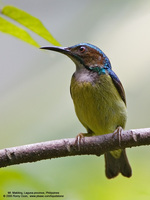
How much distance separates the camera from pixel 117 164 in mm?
4895

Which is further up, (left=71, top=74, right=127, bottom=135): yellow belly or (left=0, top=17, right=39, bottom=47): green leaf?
(left=71, top=74, right=127, bottom=135): yellow belly

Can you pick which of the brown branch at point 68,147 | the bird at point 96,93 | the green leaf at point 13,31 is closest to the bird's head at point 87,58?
the bird at point 96,93

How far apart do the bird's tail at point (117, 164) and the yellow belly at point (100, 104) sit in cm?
55

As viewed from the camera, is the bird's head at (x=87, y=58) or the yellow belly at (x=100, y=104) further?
the bird's head at (x=87, y=58)

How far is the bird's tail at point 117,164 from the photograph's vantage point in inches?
180

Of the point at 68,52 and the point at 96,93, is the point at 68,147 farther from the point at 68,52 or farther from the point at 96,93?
the point at 68,52

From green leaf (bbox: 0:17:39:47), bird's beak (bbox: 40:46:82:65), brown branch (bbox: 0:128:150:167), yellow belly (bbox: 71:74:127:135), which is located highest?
bird's beak (bbox: 40:46:82:65)

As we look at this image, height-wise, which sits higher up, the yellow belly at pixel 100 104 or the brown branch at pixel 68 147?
the yellow belly at pixel 100 104

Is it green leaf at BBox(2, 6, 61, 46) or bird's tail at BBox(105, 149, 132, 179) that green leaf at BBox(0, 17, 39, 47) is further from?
bird's tail at BBox(105, 149, 132, 179)

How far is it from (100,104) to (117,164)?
42.1 inches

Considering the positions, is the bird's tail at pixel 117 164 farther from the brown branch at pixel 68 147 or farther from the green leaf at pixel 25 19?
the green leaf at pixel 25 19

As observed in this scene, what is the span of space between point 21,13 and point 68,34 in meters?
5.41

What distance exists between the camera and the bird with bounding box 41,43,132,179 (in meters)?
4.21

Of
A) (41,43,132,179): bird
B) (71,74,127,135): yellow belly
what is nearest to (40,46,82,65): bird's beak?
(41,43,132,179): bird
